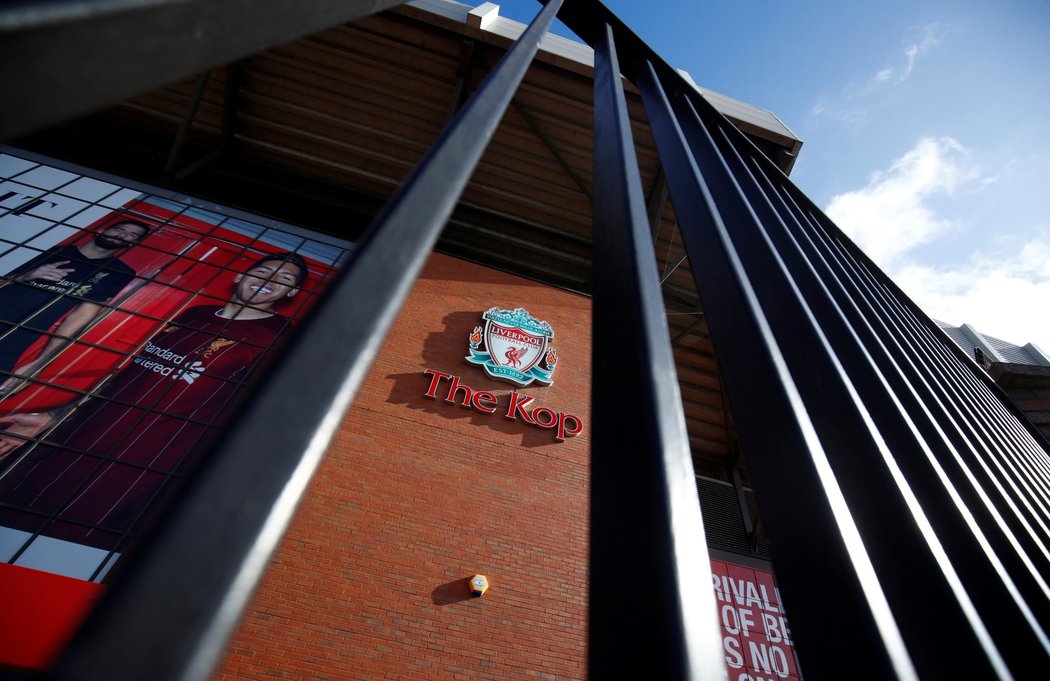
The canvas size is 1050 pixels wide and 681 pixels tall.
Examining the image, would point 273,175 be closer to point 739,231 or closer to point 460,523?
point 460,523

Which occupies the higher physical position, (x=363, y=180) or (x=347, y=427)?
(x=363, y=180)

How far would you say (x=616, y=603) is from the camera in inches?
18.7

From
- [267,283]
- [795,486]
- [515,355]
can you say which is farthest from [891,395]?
[267,283]

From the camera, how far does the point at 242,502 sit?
274 mm

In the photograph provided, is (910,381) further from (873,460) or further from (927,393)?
(873,460)

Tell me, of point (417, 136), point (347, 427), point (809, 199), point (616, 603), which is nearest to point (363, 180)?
point (417, 136)

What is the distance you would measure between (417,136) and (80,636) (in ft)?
34.2

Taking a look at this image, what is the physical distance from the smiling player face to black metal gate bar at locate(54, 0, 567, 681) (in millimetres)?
8477

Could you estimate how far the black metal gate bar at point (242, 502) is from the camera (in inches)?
8.6

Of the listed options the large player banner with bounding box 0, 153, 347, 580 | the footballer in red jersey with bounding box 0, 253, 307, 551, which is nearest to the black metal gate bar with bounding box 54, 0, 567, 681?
the large player banner with bounding box 0, 153, 347, 580

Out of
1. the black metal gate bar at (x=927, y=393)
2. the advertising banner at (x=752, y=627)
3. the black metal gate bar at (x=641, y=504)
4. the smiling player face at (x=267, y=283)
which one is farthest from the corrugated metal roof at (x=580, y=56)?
the black metal gate bar at (x=641, y=504)

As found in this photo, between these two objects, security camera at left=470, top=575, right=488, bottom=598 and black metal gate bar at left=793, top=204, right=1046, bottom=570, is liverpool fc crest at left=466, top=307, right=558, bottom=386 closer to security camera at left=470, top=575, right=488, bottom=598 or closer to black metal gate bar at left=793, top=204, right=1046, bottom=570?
security camera at left=470, top=575, right=488, bottom=598

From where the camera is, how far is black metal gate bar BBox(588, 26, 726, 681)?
0.42 meters

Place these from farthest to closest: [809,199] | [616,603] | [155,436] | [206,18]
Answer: [155,436] < [809,199] < [616,603] < [206,18]
